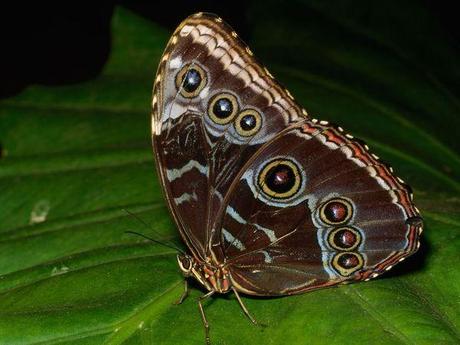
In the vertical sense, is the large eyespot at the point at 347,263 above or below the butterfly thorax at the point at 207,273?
above

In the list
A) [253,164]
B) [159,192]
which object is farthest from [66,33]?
[253,164]

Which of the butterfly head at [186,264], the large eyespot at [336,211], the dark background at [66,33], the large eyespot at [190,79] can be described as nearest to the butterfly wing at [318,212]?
the large eyespot at [336,211]

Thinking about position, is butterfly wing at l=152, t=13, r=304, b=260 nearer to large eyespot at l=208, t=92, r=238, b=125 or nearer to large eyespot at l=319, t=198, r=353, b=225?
large eyespot at l=208, t=92, r=238, b=125

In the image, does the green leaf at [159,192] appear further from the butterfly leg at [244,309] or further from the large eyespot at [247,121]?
the large eyespot at [247,121]

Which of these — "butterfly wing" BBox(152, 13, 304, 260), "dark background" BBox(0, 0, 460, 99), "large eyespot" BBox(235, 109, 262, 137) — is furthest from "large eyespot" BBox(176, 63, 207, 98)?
"dark background" BBox(0, 0, 460, 99)

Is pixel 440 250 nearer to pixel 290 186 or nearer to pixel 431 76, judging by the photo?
pixel 290 186

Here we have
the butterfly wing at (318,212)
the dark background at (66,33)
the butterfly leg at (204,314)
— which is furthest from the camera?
the dark background at (66,33)
